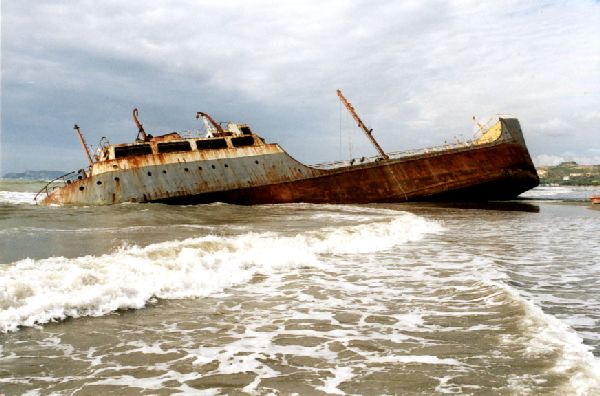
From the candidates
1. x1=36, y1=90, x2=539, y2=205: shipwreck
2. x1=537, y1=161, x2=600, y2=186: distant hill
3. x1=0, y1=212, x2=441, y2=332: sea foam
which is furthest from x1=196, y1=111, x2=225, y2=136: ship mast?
x1=537, y1=161, x2=600, y2=186: distant hill

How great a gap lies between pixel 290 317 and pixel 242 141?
1792 centimetres

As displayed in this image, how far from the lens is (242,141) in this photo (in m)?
22.7

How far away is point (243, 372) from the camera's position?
3908 mm

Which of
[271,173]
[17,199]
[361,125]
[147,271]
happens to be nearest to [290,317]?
[147,271]

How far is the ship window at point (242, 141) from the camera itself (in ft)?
74.0

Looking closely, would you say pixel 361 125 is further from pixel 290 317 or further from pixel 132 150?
pixel 290 317

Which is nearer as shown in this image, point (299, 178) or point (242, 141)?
point (242, 141)

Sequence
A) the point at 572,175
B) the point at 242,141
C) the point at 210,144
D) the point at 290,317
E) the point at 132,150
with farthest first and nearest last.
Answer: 1. the point at 572,175
2. the point at 242,141
3. the point at 210,144
4. the point at 132,150
5. the point at 290,317

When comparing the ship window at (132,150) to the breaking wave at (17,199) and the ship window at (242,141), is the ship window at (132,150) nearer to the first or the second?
the ship window at (242,141)

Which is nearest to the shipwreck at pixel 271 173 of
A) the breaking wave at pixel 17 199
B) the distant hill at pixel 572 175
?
the breaking wave at pixel 17 199

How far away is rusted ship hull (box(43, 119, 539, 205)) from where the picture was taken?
20.0 m

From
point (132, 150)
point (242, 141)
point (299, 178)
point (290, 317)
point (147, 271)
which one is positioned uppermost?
point (242, 141)

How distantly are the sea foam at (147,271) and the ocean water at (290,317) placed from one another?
0.03 meters

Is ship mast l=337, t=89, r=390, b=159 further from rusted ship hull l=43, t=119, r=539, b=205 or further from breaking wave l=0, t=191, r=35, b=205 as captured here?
breaking wave l=0, t=191, r=35, b=205
